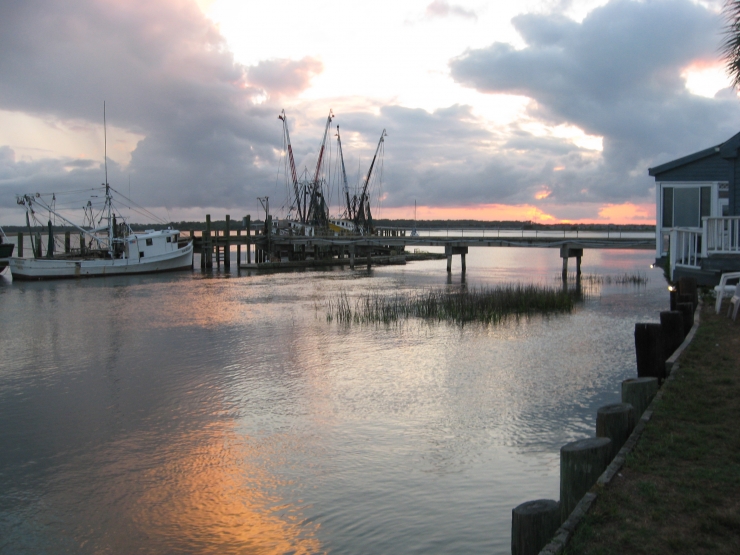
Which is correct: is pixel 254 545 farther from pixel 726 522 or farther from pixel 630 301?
pixel 630 301

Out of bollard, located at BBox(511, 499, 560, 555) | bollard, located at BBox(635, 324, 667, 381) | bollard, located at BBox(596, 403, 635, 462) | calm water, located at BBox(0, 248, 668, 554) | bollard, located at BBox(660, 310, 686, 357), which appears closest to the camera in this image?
bollard, located at BBox(511, 499, 560, 555)

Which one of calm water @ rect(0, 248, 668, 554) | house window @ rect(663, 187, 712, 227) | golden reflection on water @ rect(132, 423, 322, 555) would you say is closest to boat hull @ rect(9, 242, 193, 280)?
calm water @ rect(0, 248, 668, 554)

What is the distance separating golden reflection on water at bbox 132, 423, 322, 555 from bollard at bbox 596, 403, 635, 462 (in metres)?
3.28

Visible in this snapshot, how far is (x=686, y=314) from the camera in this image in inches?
459

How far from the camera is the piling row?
→ 461 cm

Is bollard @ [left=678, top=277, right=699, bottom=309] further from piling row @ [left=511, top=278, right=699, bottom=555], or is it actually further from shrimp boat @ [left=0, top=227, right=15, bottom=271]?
shrimp boat @ [left=0, top=227, right=15, bottom=271]

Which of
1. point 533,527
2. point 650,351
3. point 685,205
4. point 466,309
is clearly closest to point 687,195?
point 685,205

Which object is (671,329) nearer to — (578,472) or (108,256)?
(578,472)

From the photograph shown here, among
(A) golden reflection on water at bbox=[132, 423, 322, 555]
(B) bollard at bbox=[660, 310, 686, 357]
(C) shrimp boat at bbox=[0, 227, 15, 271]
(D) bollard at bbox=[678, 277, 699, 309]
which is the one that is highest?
(C) shrimp boat at bbox=[0, 227, 15, 271]

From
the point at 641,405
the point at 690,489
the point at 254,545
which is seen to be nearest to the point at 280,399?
the point at 254,545

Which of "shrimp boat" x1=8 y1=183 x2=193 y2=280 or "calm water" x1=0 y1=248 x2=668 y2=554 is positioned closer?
"calm water" x1=0 y1=248 x2=668 y2=554

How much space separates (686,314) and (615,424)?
261 inches

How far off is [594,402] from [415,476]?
15.5ft

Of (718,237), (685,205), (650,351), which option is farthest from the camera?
(685,205)
